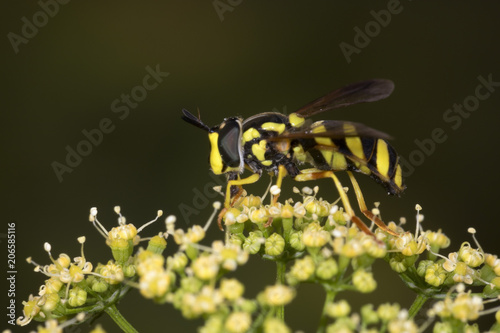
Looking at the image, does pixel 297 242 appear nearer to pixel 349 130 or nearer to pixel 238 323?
pixel 349 130

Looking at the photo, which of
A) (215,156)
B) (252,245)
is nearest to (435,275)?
(252,245)

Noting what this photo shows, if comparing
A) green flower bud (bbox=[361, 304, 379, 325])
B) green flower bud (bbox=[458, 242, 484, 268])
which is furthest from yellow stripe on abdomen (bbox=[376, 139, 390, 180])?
green flower bud (bbox=[361, 304, 379, 325])

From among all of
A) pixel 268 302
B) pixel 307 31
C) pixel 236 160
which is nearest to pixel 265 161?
pixel 236 160

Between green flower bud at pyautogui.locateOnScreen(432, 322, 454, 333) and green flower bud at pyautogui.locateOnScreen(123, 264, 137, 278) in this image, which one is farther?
green flower bud at pyautogui.locateOnScreen(123, 264, 137, 278)

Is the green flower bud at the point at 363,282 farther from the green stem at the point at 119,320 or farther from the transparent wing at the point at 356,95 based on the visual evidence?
the transparent wing at the point at 356,95

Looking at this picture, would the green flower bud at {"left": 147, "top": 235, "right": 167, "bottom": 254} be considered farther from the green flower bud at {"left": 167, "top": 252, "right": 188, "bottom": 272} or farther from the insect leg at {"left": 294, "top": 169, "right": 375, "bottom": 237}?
the insect leg at {"left": 294, "top": 169, "right": 375, "bottom": 237}

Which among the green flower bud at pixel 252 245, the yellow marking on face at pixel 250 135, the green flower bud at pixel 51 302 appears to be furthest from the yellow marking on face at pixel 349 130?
the green flower bud at pixel 51 302
